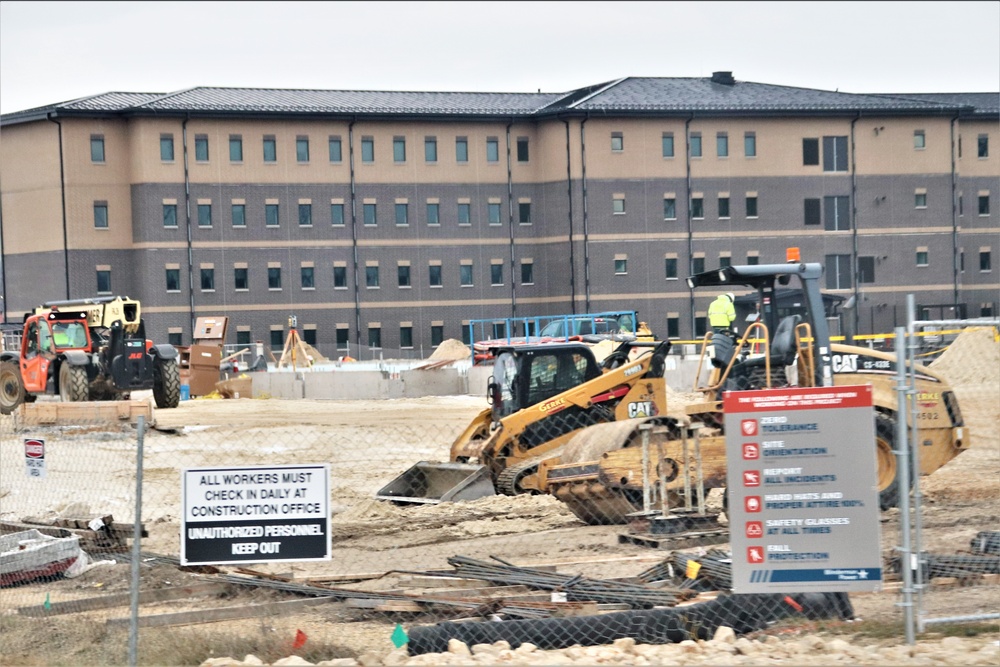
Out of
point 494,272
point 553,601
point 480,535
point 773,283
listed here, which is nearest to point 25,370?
point 480,535

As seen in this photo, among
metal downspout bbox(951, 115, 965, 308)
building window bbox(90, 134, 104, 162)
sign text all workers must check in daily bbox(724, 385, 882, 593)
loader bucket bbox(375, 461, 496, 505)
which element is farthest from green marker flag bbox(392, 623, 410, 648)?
metal downspout bbox(951, 115, 965, 308)

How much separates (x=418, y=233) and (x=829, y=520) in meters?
54.0

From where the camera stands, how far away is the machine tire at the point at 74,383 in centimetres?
3040

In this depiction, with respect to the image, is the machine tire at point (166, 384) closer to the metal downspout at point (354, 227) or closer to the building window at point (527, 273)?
the metal downspout at point (354, 227)

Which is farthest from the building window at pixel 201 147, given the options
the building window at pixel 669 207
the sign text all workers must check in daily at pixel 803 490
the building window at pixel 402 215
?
the sign text all workers must check in daily at pixel 803 490

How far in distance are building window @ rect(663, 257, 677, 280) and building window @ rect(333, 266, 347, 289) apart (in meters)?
14.9

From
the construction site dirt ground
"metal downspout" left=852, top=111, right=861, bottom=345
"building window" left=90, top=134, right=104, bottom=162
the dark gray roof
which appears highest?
the dark gray roof

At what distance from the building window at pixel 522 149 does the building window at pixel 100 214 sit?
742 inches

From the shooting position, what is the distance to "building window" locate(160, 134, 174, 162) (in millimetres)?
58281

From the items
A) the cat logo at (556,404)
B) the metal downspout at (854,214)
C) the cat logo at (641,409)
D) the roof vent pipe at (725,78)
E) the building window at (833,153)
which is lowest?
the cat logo at (641,409)

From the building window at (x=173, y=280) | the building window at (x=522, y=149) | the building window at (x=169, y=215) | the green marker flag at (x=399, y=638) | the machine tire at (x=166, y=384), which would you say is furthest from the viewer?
the building window at (x=522, y=149)

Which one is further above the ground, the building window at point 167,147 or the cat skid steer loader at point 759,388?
the building window at point 167,147

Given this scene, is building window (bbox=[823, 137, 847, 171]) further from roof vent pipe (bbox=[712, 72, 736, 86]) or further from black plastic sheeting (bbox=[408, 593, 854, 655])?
black plastic sheeting (bbox=[408, 593, 854, 655])

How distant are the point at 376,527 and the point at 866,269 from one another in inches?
2004
